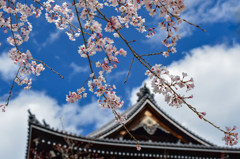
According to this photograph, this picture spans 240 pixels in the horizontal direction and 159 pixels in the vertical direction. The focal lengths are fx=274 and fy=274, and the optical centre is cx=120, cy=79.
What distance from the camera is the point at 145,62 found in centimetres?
273

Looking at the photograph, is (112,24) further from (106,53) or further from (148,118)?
(148,118)

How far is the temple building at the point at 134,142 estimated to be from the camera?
998 cm

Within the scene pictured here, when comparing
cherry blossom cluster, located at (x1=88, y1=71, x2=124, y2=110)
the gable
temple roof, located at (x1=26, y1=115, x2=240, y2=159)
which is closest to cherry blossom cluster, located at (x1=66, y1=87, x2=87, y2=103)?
cherry blossom cluster, located at (x1=88, y1=71, x2=124, y2=110)

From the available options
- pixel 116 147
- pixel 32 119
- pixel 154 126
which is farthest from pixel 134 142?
pixel 32 119

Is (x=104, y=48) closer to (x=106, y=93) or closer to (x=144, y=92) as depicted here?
(x=106, y=93)

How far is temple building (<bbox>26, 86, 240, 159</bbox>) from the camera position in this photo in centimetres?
998

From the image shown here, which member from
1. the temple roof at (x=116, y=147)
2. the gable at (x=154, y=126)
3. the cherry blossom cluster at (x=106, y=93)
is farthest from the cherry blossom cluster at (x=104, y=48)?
the gable at (x=154, y=126)

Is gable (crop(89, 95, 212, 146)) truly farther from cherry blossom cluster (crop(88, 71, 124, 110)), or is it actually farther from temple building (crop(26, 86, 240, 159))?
cherry blossom cluster (crop(88, 71, 124, 110))

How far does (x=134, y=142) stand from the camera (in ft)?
35.1

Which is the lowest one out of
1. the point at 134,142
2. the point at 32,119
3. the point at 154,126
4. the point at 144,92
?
the point at 134,142

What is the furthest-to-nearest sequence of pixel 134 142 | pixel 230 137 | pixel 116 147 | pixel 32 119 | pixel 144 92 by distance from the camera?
pixel 144 92, pixel 116 147, pixel 134 142, pixel 32 119, pixel 230 137

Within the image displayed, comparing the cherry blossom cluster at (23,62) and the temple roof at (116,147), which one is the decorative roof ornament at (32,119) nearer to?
the temple roof at (116,147)

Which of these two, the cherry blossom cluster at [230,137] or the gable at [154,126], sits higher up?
the gable at [154,126]

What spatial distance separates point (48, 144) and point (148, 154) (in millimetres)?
4018
